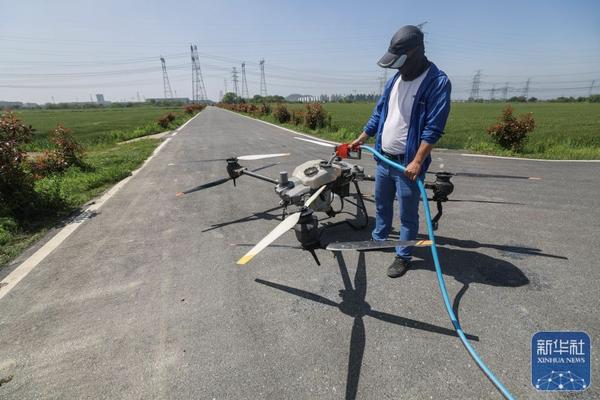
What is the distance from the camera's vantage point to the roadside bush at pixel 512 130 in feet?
35.7

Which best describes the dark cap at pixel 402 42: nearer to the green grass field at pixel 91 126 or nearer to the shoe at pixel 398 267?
the shoe at pixel 398 267

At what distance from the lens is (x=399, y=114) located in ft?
10.5

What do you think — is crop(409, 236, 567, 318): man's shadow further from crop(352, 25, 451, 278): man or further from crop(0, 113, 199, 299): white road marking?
crop(0, 113, 199, 299): white road marking

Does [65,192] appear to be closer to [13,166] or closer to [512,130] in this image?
[13,166]

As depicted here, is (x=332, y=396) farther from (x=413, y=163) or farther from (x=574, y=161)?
(x=574, y=161)

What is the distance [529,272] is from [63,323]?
511 centimetres

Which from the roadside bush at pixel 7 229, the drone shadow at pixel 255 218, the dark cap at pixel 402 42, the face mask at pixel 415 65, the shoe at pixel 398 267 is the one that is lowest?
the drone shadow at pixel 255 218

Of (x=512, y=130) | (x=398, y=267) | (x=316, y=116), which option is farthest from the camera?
(x=316, y=116)

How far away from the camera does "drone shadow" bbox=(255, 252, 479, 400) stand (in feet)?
7.47

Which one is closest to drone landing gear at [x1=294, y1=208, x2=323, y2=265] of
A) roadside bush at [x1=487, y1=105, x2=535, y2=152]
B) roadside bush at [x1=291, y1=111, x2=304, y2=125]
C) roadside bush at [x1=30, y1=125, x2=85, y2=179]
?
roadside bush at [x1=30, y1=125, x2=85, y2=179]

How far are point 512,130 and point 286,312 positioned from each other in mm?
12166

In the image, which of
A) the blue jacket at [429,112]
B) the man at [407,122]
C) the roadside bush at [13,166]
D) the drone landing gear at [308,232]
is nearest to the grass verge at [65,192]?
the roadside bush at [13,166]

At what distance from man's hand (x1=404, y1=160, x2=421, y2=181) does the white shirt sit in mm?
376

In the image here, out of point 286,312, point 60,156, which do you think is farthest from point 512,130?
point 60,156
